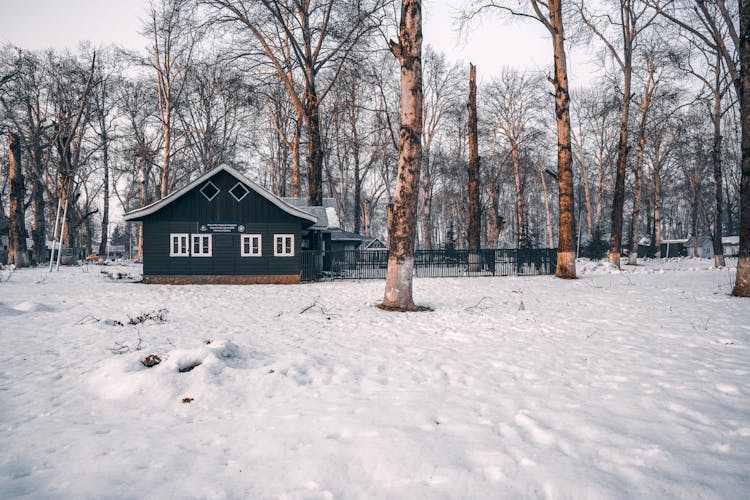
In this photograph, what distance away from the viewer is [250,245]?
1695 cm

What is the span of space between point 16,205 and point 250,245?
52.4 ft

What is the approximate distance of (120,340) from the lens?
5.70 metres

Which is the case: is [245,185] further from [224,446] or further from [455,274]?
[224,446]

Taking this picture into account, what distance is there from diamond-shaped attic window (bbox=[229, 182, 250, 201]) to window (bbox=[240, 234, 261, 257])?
1.83 meters

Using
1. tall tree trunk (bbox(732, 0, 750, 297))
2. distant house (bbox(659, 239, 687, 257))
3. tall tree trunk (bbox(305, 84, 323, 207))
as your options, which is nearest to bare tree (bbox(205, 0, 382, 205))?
tall tree trunk (bbox(305, 84, 323, 207))

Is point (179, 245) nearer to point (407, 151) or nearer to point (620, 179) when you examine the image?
point (407, 151)

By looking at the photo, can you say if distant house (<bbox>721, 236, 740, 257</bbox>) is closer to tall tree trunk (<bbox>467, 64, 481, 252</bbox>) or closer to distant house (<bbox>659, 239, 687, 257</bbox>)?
distant house (<bbox>659, 239, 687, 257</bbox>)

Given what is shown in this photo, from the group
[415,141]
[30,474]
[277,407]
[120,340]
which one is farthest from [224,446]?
[415,141]

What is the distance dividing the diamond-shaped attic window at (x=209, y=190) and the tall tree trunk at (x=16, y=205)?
13.6 meters

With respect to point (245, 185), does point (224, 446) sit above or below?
below

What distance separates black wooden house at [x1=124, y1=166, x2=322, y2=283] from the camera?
54.2 feet

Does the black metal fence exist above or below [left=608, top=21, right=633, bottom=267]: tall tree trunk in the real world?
below

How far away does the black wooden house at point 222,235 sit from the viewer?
1652 centimetres

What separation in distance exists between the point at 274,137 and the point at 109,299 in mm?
28208
